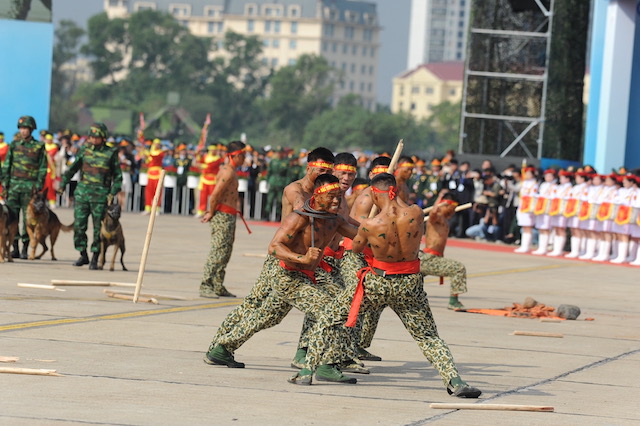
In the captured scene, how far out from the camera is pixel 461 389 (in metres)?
9.04

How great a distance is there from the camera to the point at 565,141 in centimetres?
3222

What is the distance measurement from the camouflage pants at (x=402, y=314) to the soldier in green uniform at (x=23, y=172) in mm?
9710

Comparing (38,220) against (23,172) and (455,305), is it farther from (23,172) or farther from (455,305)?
(455,305)

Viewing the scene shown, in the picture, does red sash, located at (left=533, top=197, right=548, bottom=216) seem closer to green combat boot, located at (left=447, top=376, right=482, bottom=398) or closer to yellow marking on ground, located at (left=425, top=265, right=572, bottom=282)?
yellow marking on ground, located at (left=425, top=265, right=572, bottom=282)

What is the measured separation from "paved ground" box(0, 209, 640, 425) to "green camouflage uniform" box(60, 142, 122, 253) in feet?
2.53

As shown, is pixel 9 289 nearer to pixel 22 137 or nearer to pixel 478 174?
pixel 22 137

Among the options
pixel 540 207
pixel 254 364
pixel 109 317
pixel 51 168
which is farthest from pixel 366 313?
pixel 51 168

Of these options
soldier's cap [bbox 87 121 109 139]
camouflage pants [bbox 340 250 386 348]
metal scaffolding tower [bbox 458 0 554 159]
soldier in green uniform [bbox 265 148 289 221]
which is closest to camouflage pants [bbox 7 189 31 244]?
soldier's cap [bbox 87 121 109 139]

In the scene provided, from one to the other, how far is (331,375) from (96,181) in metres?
8.64

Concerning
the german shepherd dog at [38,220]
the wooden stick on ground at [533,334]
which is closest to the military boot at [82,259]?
the german shepherd dog at [38,220]

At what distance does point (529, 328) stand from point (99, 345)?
17.0 feet

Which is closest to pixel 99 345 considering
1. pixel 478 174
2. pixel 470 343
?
pixel 470 343

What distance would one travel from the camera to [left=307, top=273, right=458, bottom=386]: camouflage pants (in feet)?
30.1

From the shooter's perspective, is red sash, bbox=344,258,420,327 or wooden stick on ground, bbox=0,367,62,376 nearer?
wooden stick on ground, bbox=0,367,62,376
